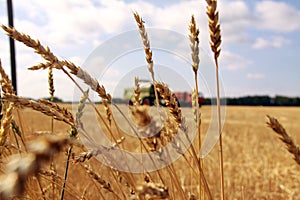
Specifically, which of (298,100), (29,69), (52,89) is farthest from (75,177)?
(298,100)

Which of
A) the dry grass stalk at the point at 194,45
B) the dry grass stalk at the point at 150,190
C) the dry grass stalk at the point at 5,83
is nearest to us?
the dry grass stalk at the point at 150,190

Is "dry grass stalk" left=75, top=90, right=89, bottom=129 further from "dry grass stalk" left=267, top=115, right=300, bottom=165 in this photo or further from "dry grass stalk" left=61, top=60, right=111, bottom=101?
"dry grass stalk" left=267, top=115, right=300, bottom=165

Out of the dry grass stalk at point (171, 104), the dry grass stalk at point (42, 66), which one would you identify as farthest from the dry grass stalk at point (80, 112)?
the dry grass stalk at point (171, 104)

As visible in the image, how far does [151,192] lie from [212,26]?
0.41 meters

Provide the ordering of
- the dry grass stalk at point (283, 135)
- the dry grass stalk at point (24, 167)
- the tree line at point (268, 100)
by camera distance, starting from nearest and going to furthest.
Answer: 1. the dry grass stalk at point (24, 167)
2. the dry grass stalk at point (283, 135)
3. the tree line at point (268, 100)

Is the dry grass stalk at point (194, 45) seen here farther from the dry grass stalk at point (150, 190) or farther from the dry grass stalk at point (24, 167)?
the dry grass stalk at point (24, 167)

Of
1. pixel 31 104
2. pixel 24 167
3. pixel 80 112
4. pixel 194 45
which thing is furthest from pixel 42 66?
pixel 24 167

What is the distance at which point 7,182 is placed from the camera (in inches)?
10.2

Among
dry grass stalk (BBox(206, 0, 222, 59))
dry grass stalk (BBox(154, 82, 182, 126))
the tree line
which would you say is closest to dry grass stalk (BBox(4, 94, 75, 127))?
dry grass stalk (BBox(154, 82, 182, 126))

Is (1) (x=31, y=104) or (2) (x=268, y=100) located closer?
(1) (x=31, y=104)

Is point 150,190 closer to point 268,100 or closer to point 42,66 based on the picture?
point 42,66

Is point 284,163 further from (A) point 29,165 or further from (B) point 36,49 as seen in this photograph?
(A) point 29,165

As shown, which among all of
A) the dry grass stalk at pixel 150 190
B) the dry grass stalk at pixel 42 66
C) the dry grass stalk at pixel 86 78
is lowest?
the dry grass stalk at pixel 150 190

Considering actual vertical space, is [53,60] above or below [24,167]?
above
